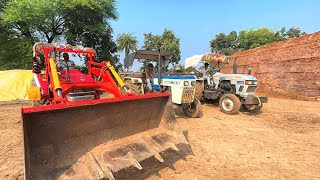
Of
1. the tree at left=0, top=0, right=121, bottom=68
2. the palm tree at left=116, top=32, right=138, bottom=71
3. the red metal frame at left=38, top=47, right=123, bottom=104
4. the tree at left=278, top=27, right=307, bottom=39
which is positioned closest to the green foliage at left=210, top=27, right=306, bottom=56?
the tree at left=278, top=27, right=307, bottom=39

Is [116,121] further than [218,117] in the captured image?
No

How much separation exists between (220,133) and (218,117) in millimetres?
1810

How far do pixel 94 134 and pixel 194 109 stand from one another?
4.41 meters

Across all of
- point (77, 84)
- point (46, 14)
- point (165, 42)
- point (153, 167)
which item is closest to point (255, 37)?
point (165, 42)

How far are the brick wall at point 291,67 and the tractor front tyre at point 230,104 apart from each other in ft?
20.2

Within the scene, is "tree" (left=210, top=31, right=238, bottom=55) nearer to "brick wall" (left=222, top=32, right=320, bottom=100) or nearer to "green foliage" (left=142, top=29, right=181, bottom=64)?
"green foliage" (left=142, top=29, right=181, bottom=64)

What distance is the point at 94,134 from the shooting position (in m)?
3.46

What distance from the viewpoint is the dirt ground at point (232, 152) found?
3.69m

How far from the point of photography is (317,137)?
5.68 meters

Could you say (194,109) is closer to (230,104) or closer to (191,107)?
(191,107)

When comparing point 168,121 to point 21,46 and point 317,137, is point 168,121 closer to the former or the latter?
point 317,137

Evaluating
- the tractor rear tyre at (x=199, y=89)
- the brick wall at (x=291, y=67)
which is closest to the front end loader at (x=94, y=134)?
the tractor rear tyre at (x=199, y=89)

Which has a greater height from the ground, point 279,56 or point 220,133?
point 279,56

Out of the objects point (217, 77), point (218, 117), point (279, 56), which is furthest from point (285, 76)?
point (218, 117)
